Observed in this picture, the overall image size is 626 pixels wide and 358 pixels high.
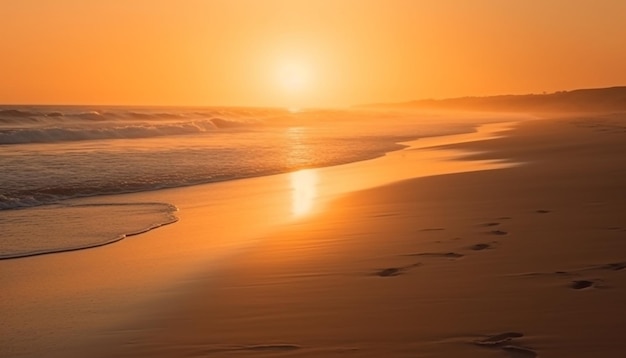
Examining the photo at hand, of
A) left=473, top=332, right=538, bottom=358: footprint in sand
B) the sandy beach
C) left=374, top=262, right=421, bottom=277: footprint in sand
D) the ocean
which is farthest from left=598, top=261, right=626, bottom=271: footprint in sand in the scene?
the ocean

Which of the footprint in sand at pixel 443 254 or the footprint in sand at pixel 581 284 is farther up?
the footprint in sand at pixel 581 284

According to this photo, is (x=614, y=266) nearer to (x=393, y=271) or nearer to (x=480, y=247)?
(x=480, y=247)

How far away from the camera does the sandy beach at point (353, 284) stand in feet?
13.5

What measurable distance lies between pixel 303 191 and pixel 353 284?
7.73m

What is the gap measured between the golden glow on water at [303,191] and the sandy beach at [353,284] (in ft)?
0.50

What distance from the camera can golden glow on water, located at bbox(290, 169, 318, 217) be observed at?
10722 millimetres

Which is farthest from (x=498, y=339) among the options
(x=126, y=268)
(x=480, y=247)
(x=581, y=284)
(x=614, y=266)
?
(x=126, y=268)

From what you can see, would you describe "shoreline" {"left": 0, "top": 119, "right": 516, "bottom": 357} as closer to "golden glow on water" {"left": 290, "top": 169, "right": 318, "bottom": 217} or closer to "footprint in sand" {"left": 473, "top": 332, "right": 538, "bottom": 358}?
"golden glow on water" {"left": 290, "top": 169, "right": 318, "bottom": 217}

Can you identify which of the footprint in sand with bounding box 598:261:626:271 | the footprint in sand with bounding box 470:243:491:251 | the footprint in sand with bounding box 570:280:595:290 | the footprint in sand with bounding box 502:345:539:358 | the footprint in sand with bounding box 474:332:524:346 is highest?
the footprint in sand with bounding box 598:261:626:271

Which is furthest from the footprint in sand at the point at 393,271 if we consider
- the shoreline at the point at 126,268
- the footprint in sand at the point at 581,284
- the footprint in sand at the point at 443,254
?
the shoreline at the point at 126,268

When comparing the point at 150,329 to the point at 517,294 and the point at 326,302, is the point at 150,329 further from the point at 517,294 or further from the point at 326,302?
the point at 517,294

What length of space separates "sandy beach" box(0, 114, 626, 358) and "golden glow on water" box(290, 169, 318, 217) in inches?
6.1

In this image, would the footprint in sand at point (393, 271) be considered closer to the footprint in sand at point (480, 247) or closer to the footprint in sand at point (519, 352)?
the footprint in sand at point (480, 247)

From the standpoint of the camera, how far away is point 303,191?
43.1 ft
